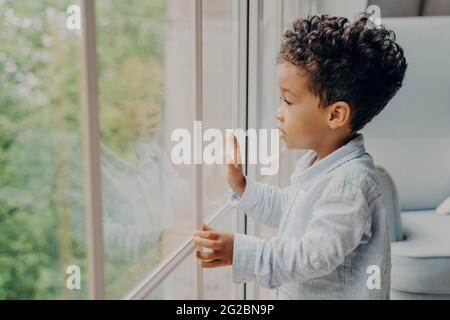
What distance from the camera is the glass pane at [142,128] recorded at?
545mm

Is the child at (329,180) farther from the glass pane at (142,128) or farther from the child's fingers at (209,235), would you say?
the glass pane at (142,128)

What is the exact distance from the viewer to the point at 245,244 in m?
0.57

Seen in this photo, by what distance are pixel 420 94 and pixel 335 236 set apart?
0.60m

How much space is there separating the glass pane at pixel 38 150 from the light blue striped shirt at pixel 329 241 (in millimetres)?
213

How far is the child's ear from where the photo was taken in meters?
0.58

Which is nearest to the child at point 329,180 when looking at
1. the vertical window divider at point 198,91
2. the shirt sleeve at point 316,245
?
the shirt sleeve at point 316,245

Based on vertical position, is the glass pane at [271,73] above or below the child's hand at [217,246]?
above

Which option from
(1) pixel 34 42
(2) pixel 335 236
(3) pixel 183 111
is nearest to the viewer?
(1) pixel 34 42

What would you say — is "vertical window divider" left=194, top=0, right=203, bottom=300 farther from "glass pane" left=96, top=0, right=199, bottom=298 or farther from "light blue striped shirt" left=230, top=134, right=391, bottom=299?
"light blue striped shirt" left=230, top=134, right=391, bottom=299

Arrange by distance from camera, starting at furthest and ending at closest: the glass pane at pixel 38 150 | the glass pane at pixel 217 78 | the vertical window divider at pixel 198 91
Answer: the glass pane at pixel 217 78 → the vertical window divider at pixel 198 91 → the glass pane at pixel 38 150

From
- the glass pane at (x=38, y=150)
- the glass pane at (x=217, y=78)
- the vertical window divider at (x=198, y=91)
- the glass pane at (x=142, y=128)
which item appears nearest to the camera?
the glass pane at (x=38, y=150)

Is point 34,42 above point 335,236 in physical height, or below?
above

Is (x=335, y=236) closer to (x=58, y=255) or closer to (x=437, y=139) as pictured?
(x=58, y=255)
